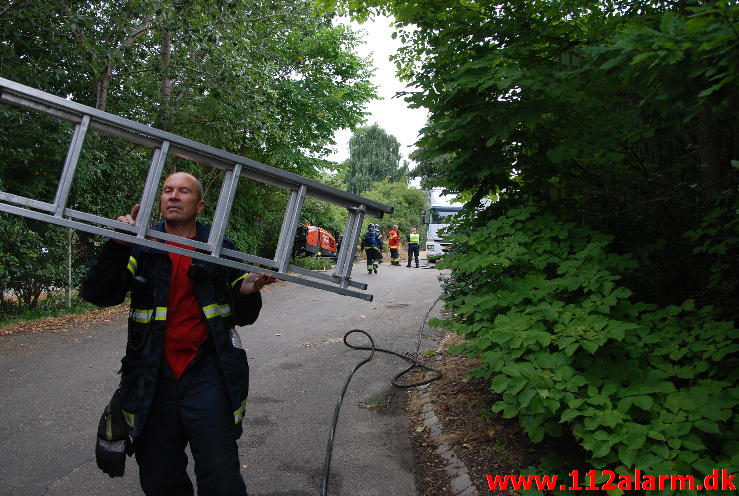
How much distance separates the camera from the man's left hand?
233cm

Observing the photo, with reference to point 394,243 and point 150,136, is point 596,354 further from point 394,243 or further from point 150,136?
point 394,243

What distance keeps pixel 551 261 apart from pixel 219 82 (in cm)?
808

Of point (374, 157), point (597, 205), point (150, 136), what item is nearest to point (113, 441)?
point (150, 136)

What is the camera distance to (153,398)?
223 centimetres

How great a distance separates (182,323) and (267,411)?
282 centimetres

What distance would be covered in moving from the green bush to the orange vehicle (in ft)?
45.7

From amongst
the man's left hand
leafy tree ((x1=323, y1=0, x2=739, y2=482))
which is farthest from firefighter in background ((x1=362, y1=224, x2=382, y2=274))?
the man's left hand

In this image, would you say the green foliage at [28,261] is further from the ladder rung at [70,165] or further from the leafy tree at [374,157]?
the leafy tree at [374,157]

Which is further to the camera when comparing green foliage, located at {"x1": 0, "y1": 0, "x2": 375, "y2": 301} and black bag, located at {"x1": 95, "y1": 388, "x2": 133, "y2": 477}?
green foliage, located at {"x1": 0, "y1": 0, "x2": 375, "y2": 301}

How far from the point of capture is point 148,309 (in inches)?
89.1

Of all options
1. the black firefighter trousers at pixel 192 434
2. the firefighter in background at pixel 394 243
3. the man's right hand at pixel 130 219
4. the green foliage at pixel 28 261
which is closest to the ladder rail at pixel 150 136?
the man's right hand at pixel 130 219

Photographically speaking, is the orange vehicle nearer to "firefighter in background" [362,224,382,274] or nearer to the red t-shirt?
"firefighter in background" [362,224,382,274]

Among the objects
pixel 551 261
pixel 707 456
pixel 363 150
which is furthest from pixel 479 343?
pixel 363 150

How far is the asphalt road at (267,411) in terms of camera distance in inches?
139
